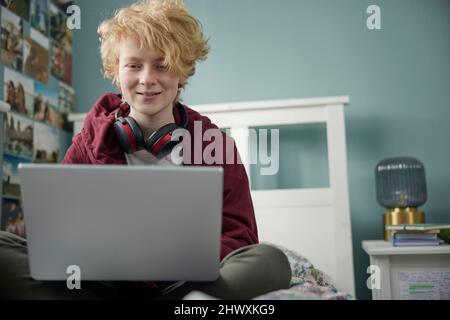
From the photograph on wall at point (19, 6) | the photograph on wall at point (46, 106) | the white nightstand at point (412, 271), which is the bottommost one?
the white nightstand at point (412, 271)

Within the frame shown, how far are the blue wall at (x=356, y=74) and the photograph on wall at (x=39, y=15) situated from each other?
68 centimetres

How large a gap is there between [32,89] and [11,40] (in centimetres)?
22

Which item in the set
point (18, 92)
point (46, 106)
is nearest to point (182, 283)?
point (18, 92)

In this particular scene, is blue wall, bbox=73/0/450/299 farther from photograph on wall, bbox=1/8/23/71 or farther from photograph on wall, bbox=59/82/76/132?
photograph on wall, bbox=1/8/23/71

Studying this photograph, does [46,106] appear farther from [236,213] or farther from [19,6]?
[236,213]

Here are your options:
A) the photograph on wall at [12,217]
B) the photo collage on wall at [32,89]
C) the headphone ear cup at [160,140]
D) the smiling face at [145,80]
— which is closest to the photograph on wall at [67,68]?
the photo collage on wall at [32,89]

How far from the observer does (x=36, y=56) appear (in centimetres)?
212

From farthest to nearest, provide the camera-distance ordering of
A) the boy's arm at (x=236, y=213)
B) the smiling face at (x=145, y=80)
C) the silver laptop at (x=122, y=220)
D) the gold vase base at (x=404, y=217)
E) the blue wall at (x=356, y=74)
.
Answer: the blue wall at (x=356, y=74)
the gold vase base at (x=404, y=217)
the smiling face at (x=145, y=80)
the boy's arm at (x=236, y=213)
the silver laptop at (x=122, y=220)

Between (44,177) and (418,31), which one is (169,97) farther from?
(418,31)

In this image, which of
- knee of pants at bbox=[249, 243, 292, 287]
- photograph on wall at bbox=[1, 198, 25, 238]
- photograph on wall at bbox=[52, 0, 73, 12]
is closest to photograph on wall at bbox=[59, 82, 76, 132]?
photograph on wall at bbox=[52, 0, 73, 12]

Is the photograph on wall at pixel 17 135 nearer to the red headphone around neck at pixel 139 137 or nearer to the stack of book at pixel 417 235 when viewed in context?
the red headphone around neck at pixel 139 137

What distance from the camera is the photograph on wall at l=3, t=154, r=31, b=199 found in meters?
1.87

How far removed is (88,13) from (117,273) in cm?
193

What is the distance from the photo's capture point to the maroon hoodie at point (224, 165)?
1089 millimetres
